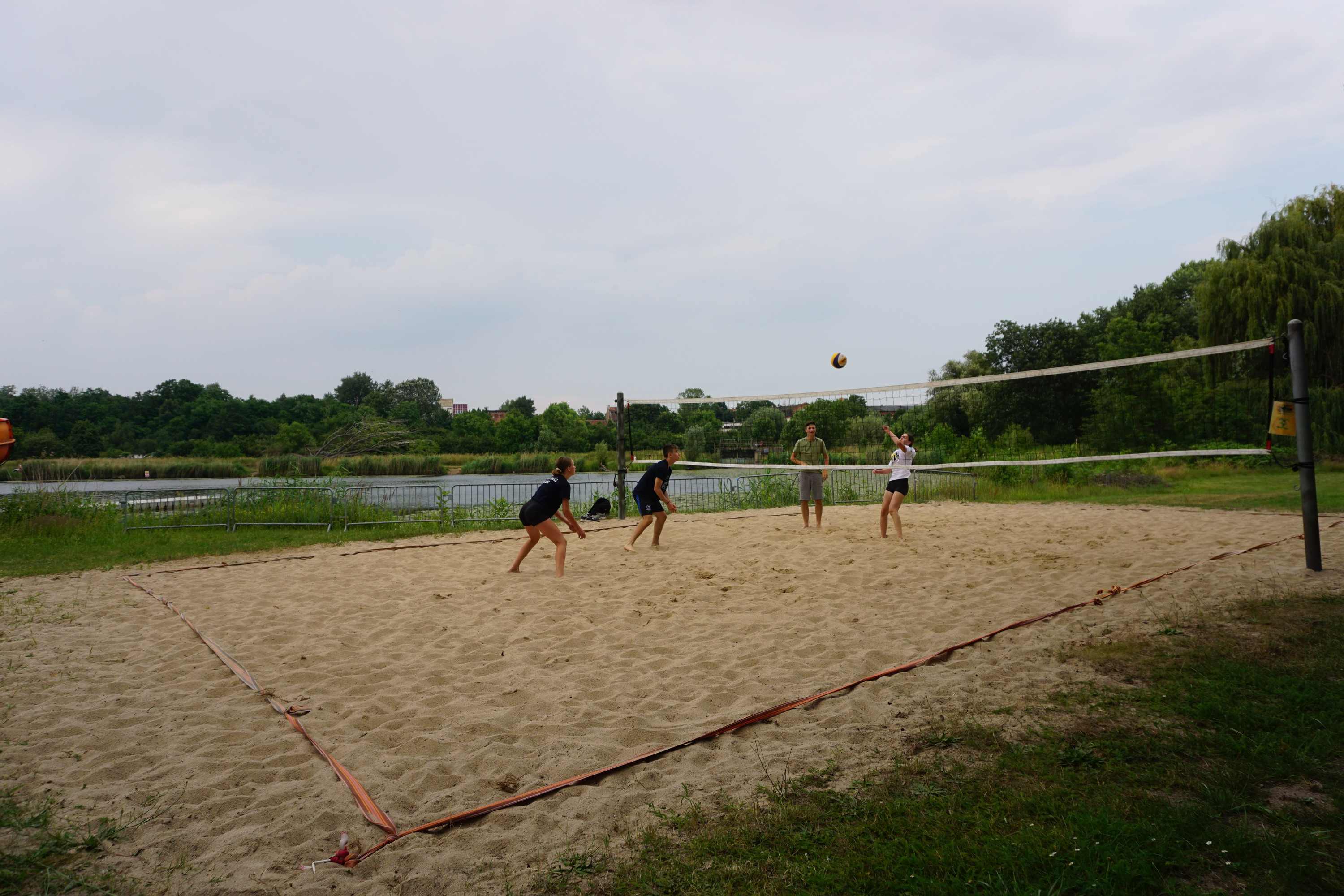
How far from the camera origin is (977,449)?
59.3 ft

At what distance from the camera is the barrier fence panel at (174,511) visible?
37.8 feet

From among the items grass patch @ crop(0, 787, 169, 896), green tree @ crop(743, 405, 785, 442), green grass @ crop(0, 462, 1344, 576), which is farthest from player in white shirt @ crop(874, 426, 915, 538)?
grass patch @ crop(0, 787, 169, 896)

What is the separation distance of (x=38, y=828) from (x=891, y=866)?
2794mm

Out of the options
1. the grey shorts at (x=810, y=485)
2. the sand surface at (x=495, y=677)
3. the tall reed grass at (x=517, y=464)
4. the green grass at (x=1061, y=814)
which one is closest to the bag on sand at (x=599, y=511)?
the grey shorts at (x=810, y=485)

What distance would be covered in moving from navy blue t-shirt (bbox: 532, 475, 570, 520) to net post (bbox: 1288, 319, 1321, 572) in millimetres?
6096

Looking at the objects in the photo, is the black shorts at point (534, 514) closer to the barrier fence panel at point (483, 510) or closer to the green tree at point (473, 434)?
the barrier fence panel at point (483, 510)

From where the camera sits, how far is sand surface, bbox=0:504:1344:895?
2582 millimetres

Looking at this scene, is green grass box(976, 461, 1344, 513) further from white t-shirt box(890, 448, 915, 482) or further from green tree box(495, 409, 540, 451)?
green tree box(495, 409, 540, 451)

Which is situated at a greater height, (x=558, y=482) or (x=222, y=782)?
(x=558, y=482)

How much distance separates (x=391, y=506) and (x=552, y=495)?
26.6ft

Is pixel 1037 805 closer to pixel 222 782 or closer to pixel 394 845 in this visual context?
pixel 394 845

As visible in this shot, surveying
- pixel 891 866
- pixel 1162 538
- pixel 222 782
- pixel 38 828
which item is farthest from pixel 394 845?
pixel 1162 538

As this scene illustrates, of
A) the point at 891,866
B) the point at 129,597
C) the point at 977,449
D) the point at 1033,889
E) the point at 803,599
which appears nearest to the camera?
the point at 1033,889

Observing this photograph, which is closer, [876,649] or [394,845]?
[394,845]
